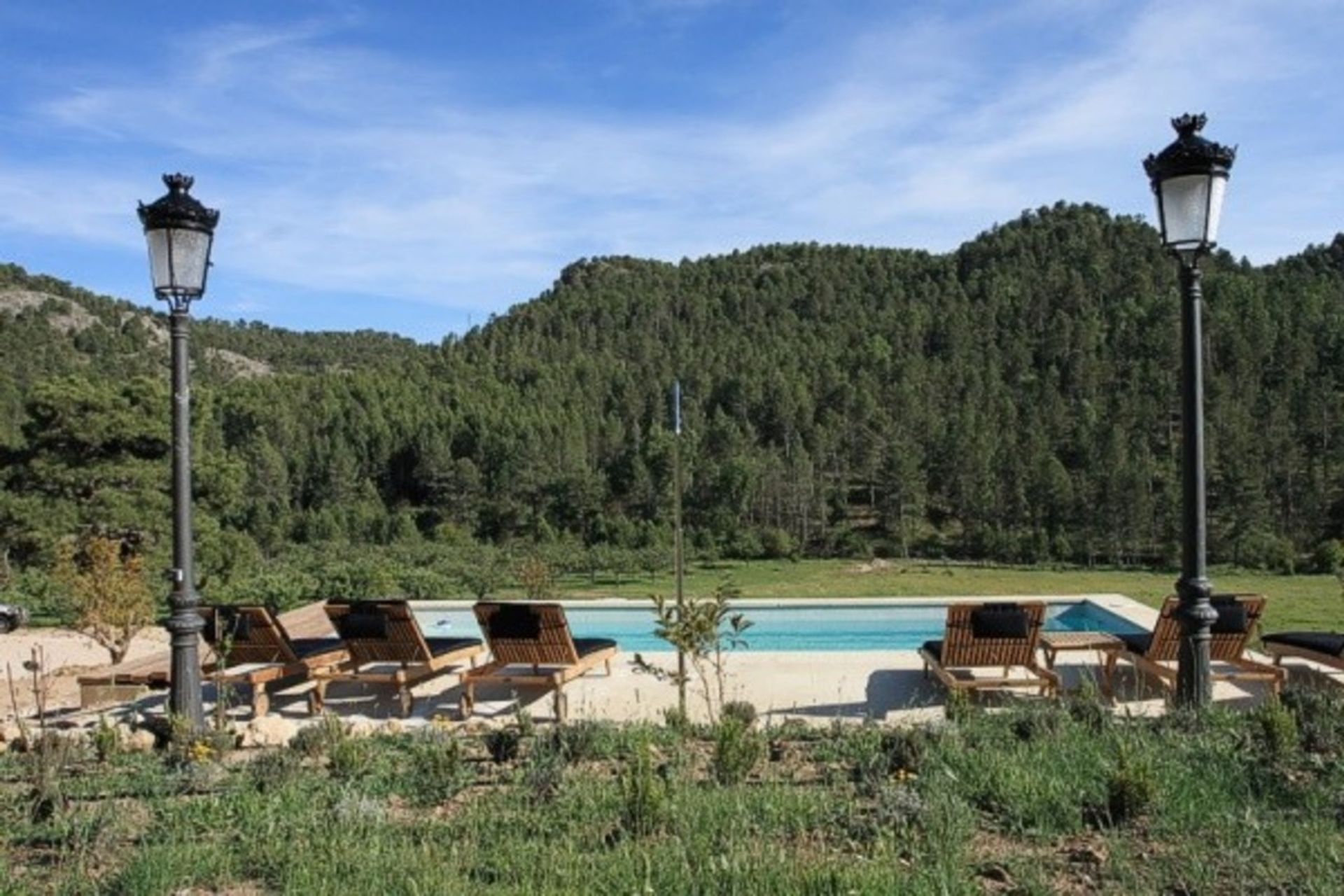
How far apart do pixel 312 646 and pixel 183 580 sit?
77.2 inches

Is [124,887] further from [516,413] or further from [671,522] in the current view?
[516,413]

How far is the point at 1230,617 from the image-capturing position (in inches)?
238

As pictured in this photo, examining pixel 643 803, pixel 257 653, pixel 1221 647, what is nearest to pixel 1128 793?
pixel 643 803

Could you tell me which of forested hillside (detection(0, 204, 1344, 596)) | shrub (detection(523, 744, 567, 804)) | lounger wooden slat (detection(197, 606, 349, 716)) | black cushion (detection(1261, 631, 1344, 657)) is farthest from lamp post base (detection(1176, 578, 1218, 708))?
forested hillside (detection(0, 204, 1344, 596))

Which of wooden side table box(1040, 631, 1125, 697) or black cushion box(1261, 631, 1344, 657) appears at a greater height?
black cushion box(1261, 631, 1344, 657)

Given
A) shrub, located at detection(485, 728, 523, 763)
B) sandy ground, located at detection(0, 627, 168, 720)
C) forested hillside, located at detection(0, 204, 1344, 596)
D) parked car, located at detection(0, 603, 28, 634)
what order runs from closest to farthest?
shrub, located at detection(485, 728, 523, 763)
sandy ground, located at detection(0, 627, 168, 720)
parked car, located at detection(0, 603, 28, 634)
forested hillside, located at detection(0, 204, 1344, 596)

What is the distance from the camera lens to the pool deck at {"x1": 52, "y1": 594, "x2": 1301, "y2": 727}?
609 centimetres

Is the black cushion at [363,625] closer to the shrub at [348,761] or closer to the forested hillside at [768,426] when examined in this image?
the shrub at [348,761]

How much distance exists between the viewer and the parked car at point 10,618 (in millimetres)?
13805

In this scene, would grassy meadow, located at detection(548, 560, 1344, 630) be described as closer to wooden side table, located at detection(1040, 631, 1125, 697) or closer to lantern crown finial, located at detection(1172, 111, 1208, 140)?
wooden side table, located at detection(1040, 631, 1125, 697)

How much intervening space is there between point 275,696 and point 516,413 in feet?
144

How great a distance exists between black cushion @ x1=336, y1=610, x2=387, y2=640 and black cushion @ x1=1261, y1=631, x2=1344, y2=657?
5.45 meters

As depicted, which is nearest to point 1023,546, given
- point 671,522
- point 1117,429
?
point 1117,429

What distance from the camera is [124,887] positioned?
2.82 metres
